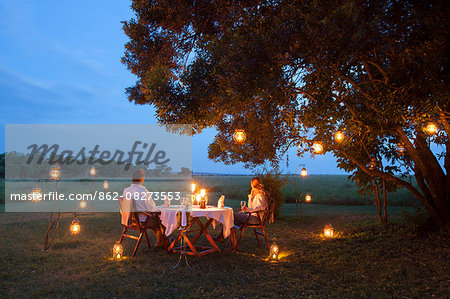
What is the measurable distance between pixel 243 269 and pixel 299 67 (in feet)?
9.46

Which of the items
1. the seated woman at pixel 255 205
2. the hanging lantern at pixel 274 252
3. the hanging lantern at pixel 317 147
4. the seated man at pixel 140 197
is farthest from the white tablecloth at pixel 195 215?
the hanging lantern at pixel 317 147

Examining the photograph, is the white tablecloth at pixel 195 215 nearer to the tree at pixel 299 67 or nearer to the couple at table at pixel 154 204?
the couple at table at pixel 154 204

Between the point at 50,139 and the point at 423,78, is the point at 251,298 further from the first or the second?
the point at 50,139

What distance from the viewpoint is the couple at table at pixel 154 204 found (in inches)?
199

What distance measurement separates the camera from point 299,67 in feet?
14.2

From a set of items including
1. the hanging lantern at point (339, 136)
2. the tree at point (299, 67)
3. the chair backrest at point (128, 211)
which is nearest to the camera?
the tree at point (299, 67)

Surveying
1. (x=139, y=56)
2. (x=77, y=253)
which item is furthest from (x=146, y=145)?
(x=77, y=253)

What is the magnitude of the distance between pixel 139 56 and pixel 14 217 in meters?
7.24

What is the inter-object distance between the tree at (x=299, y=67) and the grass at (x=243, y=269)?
71.0 inches

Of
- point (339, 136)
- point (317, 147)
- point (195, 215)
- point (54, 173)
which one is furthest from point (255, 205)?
point (54, 173)

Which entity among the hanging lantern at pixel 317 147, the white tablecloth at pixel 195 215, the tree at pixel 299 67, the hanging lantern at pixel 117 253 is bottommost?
the hanging lantern at pixel 117 253

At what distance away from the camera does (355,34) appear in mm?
2844

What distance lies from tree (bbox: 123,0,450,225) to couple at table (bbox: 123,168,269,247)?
1165 millimetres

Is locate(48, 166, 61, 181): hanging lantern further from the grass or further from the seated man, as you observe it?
the seated man
